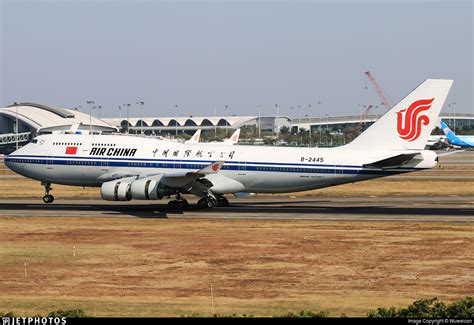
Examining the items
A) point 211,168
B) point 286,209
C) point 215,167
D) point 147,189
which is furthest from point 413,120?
point 147,189

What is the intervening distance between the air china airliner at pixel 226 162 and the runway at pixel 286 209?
5.20ft

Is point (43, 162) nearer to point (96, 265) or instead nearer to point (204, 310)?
point (96, 265)

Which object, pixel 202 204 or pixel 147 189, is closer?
pixel 147 189

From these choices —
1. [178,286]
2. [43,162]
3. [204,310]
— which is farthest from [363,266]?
[43,162]

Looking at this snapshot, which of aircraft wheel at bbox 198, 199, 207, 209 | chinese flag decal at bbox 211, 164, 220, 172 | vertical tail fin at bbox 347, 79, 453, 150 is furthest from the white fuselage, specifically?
chinese flag decal at bbox 211, 164, 220, 172

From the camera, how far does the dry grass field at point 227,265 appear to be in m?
27.7

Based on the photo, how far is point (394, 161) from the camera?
174ft

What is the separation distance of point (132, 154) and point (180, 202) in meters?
4.92

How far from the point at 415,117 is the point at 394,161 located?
145 inches

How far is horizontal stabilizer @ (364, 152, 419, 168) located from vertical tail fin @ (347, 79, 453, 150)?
1.89 metres

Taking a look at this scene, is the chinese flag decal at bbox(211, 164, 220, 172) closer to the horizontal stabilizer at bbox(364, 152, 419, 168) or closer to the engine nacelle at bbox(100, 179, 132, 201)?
the engine nacelle at bbox(100, 179, 132, 201)

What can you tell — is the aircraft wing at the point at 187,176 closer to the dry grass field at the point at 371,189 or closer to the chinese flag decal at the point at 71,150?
the chinese flag decal at the point at 71,150

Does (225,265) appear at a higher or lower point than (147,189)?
lower

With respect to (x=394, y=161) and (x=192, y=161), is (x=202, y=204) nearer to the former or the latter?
(x=192, y=161)
